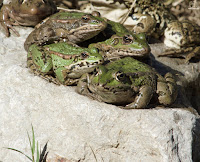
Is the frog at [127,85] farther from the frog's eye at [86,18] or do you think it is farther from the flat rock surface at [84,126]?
the frog's eye at [86,18]

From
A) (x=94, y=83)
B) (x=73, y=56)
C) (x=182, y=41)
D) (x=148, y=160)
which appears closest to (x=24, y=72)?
(x=73, y=56)

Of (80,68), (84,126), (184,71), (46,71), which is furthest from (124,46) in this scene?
(184,71)

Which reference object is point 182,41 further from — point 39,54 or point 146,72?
point 39,54

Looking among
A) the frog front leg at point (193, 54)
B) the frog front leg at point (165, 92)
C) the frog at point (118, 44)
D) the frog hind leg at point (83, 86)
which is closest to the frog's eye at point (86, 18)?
the frog at point (118, 44)

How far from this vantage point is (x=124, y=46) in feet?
11.5

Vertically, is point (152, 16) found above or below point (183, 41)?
above

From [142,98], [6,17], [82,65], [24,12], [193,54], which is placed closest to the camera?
[142,98]

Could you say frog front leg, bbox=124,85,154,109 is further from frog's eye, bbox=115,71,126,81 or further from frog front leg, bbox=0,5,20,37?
frog front leg, bbox=0,5,20,37

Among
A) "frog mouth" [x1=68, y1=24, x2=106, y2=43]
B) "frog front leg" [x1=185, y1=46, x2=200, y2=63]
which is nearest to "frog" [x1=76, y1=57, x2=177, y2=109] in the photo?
"frog mouth" [x1=68, y1=24, x2=106, y2=43]

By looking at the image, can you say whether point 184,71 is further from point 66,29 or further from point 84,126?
point 84,126

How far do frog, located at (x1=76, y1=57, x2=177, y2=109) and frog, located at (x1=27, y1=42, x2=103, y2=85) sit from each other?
0.16m

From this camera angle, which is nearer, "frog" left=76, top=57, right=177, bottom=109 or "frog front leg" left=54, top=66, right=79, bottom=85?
"frog" left=76, top=57, right=177, bottom=109

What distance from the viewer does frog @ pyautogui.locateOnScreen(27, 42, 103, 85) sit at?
3277 mm

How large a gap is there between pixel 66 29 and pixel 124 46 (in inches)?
35.4
